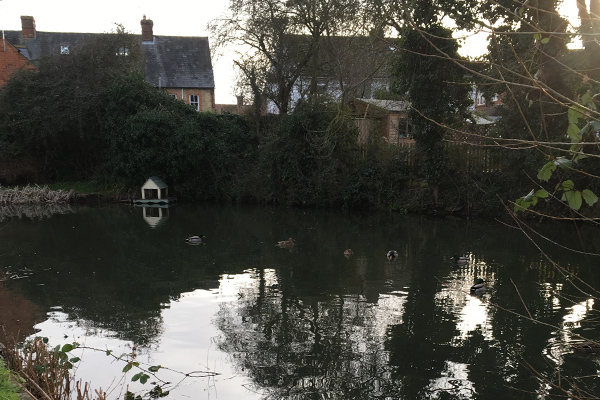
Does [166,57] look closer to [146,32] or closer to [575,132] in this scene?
[146,32]

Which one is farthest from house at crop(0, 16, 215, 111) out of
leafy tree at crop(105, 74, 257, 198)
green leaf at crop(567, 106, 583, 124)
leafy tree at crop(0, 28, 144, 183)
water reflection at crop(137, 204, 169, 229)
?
green leaf at crop(567, 106, 583, 124)

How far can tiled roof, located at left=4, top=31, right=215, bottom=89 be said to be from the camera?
125ft

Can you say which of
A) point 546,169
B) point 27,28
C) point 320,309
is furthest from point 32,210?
point 546,169

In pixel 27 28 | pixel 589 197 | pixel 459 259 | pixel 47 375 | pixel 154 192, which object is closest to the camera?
pixel 589 197

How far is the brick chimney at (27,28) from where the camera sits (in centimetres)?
3834

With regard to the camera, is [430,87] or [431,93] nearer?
[430,87]

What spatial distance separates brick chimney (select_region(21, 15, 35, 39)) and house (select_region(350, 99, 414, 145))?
26.3 m

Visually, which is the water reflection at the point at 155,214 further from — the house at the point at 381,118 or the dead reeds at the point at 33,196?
the house at the point at 381,118

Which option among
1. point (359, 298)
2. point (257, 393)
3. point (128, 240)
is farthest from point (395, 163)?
point (257, 393)

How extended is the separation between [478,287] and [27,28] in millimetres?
39891

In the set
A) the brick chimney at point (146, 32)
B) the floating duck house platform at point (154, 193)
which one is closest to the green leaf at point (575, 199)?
the floating duck house platform at point (154, 193)

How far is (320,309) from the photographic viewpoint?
8.85 m

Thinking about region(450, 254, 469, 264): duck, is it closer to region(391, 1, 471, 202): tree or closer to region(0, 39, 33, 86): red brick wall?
region(391, 1, 471, 202): tree

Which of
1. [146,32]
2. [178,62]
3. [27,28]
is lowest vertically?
[178,62]
